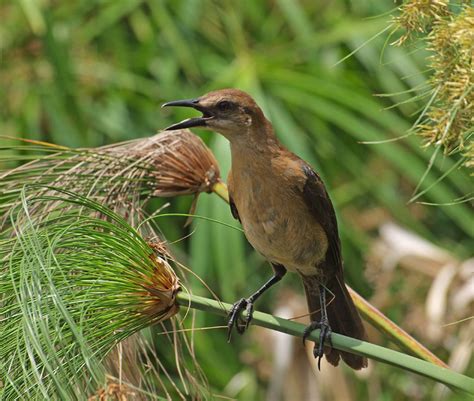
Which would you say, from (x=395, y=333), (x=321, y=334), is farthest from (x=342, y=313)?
(x=395, y=333)

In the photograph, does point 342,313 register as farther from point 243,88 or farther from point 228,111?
point 243,88

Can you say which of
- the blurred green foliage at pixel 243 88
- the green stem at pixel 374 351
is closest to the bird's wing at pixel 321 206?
the green stem at pixel 374 351

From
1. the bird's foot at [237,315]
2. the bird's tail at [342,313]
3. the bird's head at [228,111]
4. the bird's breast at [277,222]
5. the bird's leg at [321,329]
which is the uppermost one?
the bird's head at [228,111]

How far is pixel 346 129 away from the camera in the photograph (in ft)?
16.4

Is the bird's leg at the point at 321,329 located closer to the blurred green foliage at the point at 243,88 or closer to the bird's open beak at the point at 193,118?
the bird's open beak at the point at 193,118

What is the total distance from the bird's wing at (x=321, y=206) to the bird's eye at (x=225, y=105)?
309mm

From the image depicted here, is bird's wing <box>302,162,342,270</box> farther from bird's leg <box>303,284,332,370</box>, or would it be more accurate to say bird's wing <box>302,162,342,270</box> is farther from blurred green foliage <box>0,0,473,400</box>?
blurred green foliage <box>0,0,473,400</box>

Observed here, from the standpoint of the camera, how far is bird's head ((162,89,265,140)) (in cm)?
306

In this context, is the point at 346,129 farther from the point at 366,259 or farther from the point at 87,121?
the point at 87,121

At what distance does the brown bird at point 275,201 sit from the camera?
306cm

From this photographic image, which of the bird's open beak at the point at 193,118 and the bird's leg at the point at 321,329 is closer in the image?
the bird's leg at the point at 321,329

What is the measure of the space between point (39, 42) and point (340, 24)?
5.41 feet

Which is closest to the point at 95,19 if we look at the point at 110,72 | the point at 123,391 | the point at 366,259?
the point at 110,72

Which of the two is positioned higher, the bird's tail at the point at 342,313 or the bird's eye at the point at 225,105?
the bird's eye at the point at 225,105
